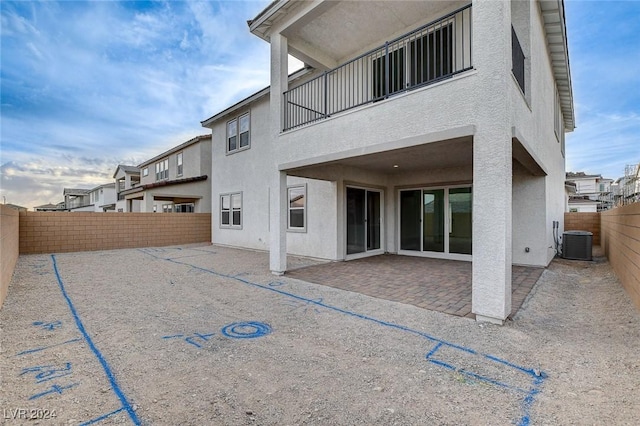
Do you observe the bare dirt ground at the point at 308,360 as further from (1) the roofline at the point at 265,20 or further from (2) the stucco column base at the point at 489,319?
(1) the roofline at the point at 265,20

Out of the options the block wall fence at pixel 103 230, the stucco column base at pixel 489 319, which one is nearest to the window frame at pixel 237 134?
the block wall fence at pixel 103 230

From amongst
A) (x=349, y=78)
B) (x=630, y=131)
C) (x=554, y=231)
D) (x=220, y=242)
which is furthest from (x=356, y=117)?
(x=630, y=131)

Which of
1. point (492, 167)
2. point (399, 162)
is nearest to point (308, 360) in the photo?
point (492, 167)

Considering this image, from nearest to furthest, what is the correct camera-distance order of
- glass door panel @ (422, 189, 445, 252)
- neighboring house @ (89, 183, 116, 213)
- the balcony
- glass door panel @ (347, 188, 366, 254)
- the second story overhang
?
the second story overhang
the balcony
glass door panel @ (422, 189, 445, 252)
glass door panel @ (347, 188, 366, 254)
neighboring house @ (89, 183, 116, 213)

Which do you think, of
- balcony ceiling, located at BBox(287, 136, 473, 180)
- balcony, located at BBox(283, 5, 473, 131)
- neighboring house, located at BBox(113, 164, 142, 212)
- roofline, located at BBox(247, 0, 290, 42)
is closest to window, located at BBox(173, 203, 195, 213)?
neighboring house, located at BBox(113, 164, 142, 212)

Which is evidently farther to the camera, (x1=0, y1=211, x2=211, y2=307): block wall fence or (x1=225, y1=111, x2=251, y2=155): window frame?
(x1=225, y1=111, x2=251, y2=155): window frame

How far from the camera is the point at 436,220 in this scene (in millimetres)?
10227

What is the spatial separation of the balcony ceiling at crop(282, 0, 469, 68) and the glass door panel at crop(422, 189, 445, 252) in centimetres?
516

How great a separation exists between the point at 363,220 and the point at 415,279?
12.6 ft

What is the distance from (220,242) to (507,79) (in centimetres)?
1427

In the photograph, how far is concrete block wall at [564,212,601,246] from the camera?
14.0 meters

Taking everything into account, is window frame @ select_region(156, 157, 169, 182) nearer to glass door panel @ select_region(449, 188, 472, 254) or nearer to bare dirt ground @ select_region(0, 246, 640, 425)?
bare dirt ground @ select_region(0, 246, 640, 425)

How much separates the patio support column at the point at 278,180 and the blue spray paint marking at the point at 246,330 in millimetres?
3513

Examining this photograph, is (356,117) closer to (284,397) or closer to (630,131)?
(284,397)
